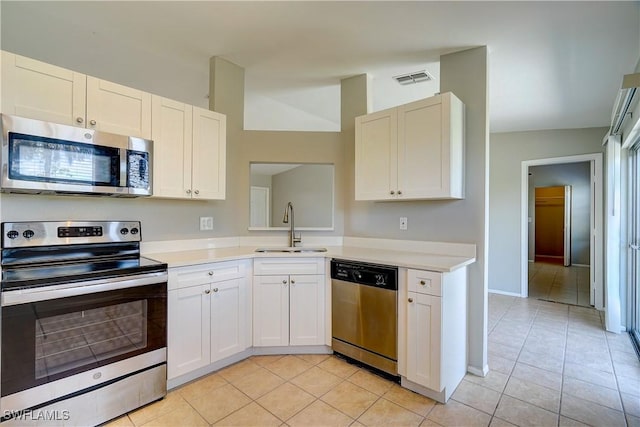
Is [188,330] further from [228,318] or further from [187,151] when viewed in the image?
[187,151]

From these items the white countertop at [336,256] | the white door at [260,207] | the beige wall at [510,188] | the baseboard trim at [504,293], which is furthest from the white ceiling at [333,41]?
the baseboard trim at [504,293]

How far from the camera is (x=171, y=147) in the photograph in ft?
7.77

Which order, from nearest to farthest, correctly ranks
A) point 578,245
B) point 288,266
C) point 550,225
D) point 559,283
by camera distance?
point 288,266, point 559,283, point 578,245, point 550,225

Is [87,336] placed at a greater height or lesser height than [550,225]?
lesser

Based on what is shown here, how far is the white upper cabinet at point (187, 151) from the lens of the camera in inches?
90.6

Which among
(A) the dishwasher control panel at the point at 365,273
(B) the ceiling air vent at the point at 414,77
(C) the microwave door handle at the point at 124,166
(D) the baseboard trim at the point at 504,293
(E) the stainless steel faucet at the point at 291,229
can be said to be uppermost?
(B) the ceiling air vent at the point at 414,77

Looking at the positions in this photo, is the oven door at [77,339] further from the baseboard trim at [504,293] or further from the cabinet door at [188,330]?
the baseboard trim at [504,293]

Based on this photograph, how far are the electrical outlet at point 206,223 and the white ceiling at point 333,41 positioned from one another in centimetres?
149

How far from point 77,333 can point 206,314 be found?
0.76 m

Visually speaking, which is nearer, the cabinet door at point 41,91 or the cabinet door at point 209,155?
the cabinet door at point 41,91

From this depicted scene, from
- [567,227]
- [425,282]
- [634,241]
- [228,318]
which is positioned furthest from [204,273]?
[567,227]

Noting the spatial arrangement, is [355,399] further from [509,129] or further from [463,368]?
[509,129]

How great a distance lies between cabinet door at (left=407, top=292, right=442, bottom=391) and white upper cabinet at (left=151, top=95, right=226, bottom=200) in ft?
6.05

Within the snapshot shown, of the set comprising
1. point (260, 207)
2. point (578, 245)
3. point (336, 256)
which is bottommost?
point (578, 245)
